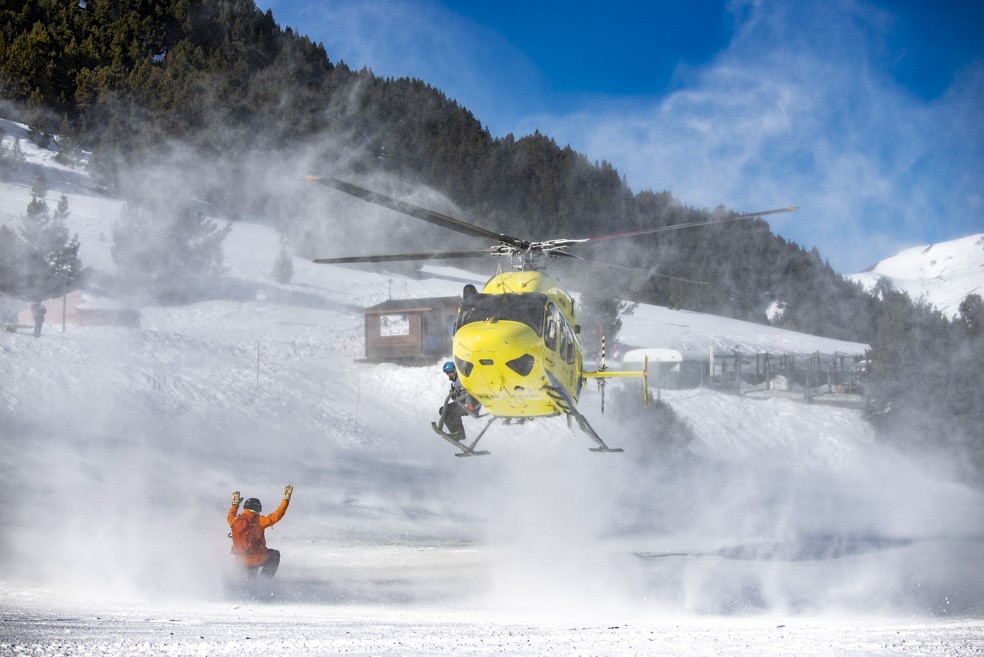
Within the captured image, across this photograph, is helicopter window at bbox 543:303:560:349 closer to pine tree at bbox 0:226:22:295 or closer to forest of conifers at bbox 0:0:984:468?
pine tree at bbox 0:226:22:295

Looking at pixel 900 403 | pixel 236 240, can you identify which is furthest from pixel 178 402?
pixel 236 240

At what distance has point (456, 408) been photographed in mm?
12805

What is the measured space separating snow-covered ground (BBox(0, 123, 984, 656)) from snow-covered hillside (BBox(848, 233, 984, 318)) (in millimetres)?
7472

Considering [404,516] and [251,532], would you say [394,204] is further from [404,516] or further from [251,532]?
[404,516]

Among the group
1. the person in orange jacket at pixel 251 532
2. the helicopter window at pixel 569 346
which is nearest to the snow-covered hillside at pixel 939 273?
the helicopter window at pixel 569 346

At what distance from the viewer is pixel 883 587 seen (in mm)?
16875

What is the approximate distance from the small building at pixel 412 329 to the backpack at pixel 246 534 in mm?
25848

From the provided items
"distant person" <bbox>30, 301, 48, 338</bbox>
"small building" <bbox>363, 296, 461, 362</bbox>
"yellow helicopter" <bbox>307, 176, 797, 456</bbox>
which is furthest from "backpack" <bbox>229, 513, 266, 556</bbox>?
"small building" <bbox>363, 296, 461, 362</bbox>

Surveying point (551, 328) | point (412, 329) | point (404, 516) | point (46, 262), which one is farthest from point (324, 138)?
point (551, 328)

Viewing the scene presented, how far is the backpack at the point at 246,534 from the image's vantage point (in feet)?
38.4

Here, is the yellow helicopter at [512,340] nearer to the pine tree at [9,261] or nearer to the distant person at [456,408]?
the distant person at [456,408]

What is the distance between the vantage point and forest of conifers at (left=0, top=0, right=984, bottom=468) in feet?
220

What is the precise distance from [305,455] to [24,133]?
52.7m

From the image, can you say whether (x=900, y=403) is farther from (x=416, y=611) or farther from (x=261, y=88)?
(x=261, y=88)
